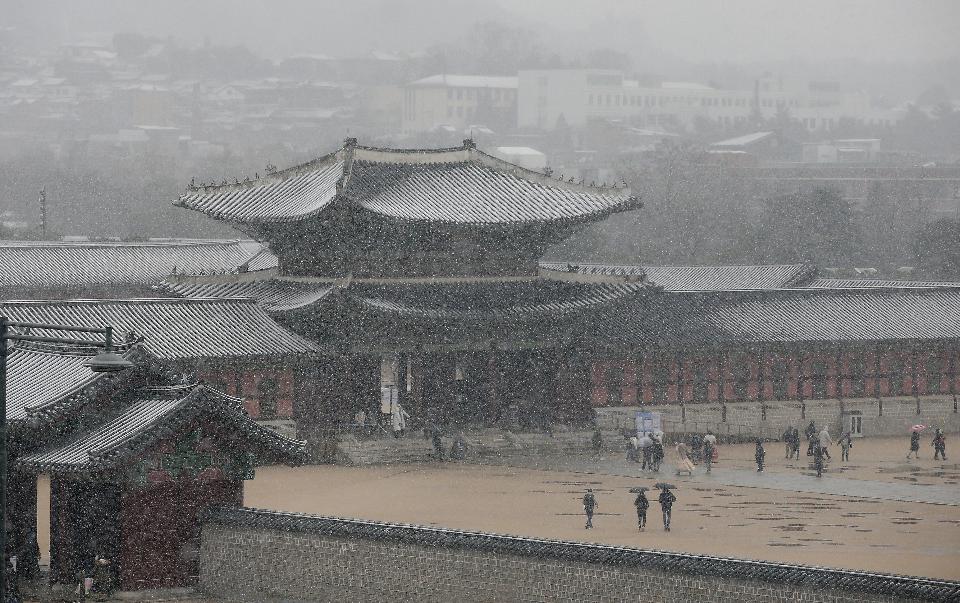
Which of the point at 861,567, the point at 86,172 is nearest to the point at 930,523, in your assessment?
the point at 861,567

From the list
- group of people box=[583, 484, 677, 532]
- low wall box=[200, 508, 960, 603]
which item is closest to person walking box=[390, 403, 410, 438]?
group of people box=[583, 484, 677, 532]

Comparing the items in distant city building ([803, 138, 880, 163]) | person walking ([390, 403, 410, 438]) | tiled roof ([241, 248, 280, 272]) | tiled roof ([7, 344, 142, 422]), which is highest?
distant city building ([803, 138, 880, 163])

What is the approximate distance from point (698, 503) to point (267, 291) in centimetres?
1811

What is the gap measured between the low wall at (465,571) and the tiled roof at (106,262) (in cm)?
3875

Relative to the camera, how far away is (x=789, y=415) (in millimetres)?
62219

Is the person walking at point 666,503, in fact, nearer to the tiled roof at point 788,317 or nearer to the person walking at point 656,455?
the person walking at point 656,455

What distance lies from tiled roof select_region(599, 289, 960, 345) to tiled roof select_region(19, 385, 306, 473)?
27.2m

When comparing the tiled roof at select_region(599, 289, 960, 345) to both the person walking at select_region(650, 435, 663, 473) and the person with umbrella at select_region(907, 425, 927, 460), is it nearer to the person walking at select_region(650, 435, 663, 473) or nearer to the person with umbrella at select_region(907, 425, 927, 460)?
the person with umbrella at select_region(907, 425, 927, 460)

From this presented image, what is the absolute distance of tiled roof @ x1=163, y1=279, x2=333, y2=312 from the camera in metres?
56.8

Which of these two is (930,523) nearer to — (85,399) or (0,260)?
(85,399)

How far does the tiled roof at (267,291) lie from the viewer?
186 feet

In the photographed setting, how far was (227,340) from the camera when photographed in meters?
53.6

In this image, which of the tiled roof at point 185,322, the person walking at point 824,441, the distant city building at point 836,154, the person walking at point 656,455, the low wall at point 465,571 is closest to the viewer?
the low wall at point 465,571

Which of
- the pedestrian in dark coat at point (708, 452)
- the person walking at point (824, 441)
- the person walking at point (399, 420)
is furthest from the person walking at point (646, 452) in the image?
the person walking at point (399, 420)
